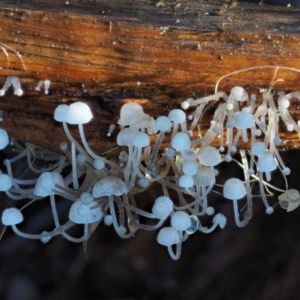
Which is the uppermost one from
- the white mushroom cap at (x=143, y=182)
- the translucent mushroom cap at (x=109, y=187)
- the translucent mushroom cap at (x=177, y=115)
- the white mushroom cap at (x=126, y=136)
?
the translucent mushroom cap at (x=177, y=115)

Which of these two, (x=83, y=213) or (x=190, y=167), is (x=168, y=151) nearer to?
(x=190, y=167)

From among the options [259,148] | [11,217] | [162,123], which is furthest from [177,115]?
[11,217]

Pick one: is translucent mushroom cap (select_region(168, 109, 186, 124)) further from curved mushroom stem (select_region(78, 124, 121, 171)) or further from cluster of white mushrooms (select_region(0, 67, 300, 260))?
curved mushroom stem (select_region(78, 124, 121, 171))

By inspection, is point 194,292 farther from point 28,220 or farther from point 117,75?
point 117,75

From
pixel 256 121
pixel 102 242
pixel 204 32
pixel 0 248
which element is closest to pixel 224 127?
pixel 256 121

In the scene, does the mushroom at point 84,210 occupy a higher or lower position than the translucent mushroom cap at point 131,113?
lower

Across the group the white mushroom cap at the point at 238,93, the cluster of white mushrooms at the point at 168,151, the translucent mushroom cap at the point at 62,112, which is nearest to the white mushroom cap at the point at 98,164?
the cluster of white mushrooms at the point at 168,151

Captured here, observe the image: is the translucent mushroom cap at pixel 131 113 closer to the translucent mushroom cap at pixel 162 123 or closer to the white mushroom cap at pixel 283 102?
the translucent mushroom cap at pixel 162 123
